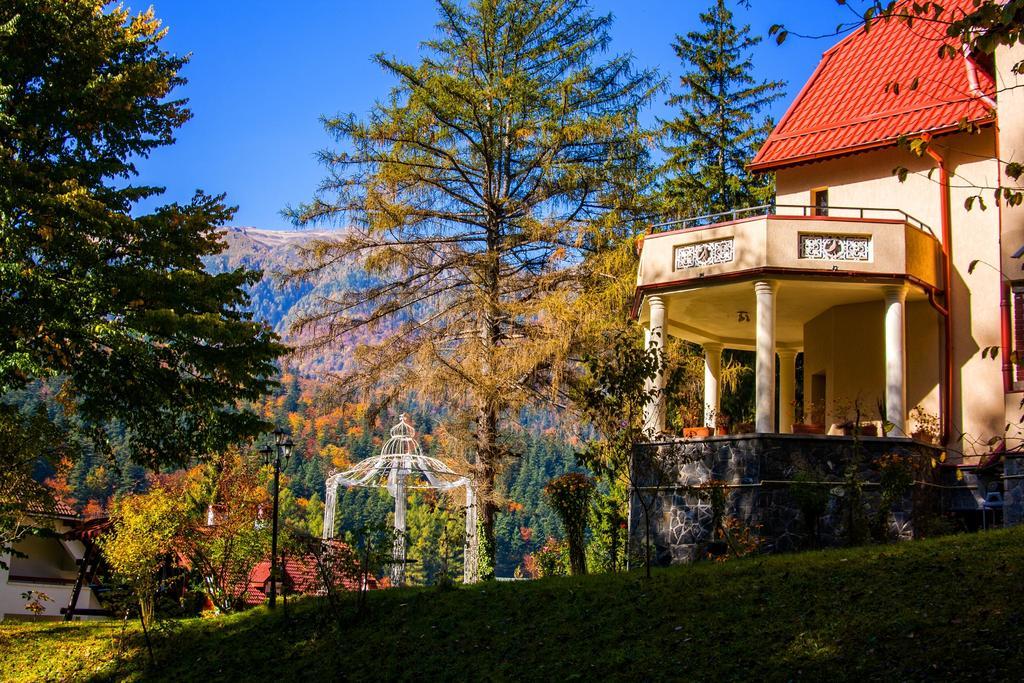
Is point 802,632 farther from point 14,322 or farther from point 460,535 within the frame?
point 14,322

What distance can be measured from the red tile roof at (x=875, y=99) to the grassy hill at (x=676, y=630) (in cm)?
849

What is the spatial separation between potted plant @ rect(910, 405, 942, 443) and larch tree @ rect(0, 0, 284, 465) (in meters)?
11.0

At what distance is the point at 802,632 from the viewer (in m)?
9.47

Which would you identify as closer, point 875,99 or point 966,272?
point 966,272

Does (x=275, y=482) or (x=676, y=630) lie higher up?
(x=275, y=482)

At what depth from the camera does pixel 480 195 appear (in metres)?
24.1

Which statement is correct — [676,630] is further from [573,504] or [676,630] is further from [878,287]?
[878,287]

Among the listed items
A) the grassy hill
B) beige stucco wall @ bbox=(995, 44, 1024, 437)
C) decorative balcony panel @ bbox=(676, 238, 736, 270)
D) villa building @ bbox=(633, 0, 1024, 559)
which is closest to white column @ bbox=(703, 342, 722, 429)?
villa building @ bbox=(633, 0, 1024, 559)

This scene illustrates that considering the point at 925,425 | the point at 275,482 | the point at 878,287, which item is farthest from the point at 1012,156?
the point at 275,482

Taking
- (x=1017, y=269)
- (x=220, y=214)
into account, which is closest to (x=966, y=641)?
(x=1017, y=269)

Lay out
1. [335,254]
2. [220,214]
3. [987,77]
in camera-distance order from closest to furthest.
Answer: [987,77]
[220,214]
[335,254]

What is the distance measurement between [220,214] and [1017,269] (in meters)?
14.1

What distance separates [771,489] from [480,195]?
1150cm

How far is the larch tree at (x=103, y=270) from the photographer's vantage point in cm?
1714
